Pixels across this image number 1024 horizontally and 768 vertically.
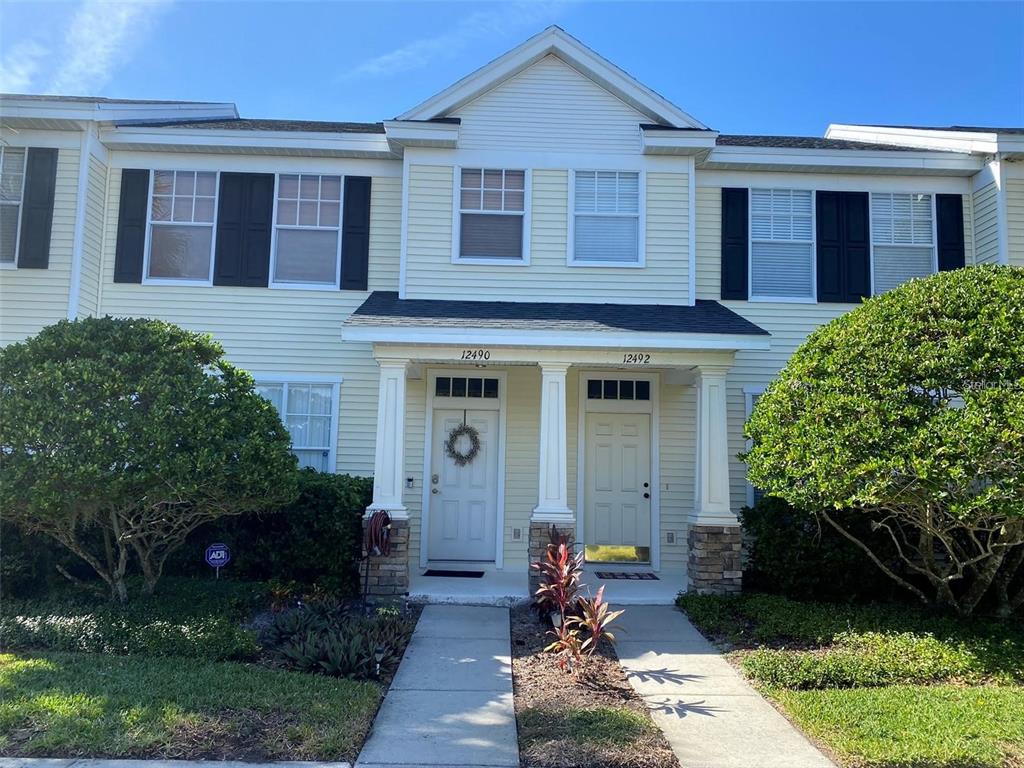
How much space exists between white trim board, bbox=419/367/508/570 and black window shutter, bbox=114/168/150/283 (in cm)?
419

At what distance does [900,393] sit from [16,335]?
33.3ft

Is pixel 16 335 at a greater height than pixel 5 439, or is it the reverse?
pixel 16 335

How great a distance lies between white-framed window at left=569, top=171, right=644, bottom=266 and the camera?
32.4 ft

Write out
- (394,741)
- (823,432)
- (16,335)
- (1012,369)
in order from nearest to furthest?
(394,741), (1012,369), (823,432), (16,335)

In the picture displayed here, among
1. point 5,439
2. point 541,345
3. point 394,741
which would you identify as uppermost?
point 541,345

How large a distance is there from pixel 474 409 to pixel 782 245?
4.81m

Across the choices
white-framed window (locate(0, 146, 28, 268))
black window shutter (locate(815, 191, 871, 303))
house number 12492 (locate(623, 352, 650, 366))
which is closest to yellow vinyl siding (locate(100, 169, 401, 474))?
white-framed window (locate(0, 146, 28, 268))

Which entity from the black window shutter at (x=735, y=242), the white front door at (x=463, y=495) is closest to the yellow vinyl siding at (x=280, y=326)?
the white front door at (x=463, y=495)

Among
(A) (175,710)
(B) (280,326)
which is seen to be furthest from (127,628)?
(B) (280,326)

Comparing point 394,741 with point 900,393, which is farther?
point 900,393

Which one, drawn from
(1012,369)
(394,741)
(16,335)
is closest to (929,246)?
(1012,369)

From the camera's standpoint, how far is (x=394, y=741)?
4.55 m

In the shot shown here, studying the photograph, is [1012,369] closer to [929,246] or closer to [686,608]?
[686,608]

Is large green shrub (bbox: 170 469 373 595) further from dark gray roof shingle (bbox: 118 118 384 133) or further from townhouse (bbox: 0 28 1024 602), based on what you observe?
dark gray roof shingle (bbox: 118 118 384 133)
